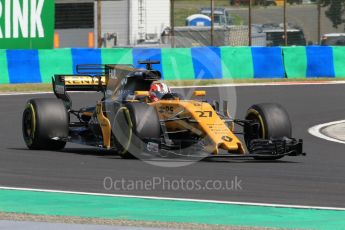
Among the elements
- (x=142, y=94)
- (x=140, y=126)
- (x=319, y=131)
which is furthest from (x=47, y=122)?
(x=319, y=131)

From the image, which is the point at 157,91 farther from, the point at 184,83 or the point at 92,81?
the point at 184,83

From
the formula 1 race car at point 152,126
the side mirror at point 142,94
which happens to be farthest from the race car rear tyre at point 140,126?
the side mirror at point 142,94

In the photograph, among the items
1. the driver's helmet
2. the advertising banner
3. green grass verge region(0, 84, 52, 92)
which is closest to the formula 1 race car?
the driver's helmet

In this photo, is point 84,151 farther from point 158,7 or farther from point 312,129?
point 158,7

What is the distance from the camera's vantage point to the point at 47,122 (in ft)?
48.9

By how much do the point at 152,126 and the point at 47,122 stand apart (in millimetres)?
2191

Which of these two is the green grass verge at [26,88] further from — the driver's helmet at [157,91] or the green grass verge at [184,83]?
the driver's helmet at [157,91]

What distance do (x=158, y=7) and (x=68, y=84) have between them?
4053 cm

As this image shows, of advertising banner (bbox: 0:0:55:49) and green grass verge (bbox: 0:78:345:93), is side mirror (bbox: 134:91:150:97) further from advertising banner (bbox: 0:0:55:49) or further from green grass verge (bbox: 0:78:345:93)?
advertising banner (bbox: 0:0:55:49)

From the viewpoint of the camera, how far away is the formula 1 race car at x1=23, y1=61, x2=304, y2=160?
44.0ft

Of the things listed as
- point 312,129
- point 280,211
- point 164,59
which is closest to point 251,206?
point 280,211

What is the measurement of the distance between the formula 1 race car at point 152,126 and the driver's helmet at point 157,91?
0.10m

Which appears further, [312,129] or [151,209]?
[312,129]

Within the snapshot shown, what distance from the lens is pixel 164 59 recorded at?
3097 centimetres
